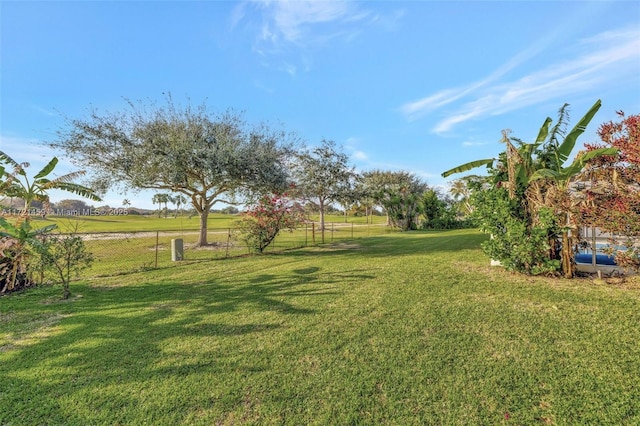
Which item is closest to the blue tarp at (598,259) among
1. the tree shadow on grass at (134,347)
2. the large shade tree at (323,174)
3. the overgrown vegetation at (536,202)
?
the overgrown vegetation at (536,202)

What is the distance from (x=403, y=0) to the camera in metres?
8.61

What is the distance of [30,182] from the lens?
6.96m

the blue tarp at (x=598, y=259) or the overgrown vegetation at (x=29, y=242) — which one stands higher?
the overgrown vegetation at (x=29, y=242)

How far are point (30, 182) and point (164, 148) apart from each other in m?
5.47

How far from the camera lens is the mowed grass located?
2.61 meters

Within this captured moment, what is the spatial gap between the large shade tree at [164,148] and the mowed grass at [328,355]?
6.70 m

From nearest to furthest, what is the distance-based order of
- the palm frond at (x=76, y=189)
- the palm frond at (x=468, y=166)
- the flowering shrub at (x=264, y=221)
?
1. the palm frond at (x=76, y=189)
2. the palm frond at (x=468, y=166)
3. the flowering shrub at (x=264, y=221)

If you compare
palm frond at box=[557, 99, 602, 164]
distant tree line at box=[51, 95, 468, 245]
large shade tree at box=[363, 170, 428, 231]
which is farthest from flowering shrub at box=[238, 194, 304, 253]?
large shade tree at box=[363, 170, 428, 231]

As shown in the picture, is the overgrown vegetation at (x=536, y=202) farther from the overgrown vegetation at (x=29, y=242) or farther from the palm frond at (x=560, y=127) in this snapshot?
the overgrown vegetation at (x=29, y=242)

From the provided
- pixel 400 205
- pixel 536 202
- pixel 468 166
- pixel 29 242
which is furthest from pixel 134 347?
pixel 400 205

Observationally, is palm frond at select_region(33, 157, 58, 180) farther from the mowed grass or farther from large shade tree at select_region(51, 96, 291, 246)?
large shade tree at select_region(51, 96, 291, 246)

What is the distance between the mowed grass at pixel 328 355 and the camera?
2.61 meters

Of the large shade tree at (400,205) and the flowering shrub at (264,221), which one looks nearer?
the flowering shrub at (264,221)

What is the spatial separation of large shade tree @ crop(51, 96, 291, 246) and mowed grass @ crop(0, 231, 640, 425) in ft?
22.0
